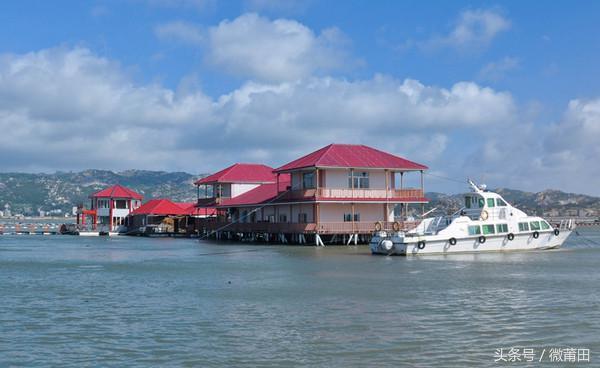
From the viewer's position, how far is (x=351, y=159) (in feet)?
182

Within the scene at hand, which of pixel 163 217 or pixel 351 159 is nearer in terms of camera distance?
pixel 351 159

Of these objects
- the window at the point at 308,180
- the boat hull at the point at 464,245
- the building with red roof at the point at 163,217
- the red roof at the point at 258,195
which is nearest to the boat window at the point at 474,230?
the boat hull at the point at 464,245

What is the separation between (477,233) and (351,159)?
15.4m

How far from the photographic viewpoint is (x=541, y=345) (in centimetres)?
1555

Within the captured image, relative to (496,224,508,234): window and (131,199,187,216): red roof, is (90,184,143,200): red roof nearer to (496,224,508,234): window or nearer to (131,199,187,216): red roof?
(131,199,187,216): red roof

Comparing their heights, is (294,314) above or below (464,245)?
below

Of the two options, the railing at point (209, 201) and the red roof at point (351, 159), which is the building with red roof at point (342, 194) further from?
the railing at point (209, 201)

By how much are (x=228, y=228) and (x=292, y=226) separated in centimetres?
1284

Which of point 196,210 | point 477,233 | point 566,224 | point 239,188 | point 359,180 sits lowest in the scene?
point 477,233

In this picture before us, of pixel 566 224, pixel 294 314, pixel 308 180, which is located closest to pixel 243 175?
pixel 308 180

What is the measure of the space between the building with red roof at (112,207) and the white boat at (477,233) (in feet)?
179

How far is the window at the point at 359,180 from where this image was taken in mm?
54938

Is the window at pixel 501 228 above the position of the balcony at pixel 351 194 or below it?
below

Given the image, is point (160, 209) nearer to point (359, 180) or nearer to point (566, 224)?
point (359, 180)
